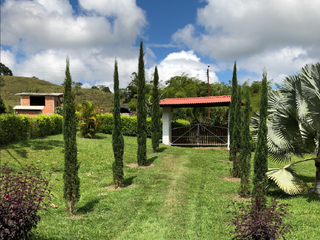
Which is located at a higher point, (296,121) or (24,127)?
(296,121)

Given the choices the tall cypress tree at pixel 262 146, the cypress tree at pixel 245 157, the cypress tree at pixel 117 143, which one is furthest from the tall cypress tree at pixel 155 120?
the tall cypress tree at pixel 262 146

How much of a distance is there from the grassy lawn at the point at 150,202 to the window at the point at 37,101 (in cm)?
2354

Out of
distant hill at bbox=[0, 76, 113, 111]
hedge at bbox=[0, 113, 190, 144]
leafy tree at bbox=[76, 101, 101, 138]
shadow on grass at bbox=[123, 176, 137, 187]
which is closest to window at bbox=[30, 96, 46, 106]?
hedge at bbox=[0, 113, 190, 144]

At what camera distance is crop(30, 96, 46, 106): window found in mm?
32438

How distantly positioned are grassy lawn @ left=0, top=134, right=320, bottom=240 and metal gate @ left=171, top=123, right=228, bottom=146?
599 cm

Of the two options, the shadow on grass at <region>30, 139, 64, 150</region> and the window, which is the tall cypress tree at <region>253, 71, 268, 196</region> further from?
the window

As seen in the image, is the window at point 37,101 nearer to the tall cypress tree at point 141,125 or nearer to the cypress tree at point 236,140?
the tall cypress tree at point 141,125

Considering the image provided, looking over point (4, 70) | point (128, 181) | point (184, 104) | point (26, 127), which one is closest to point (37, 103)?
point (26, 127)

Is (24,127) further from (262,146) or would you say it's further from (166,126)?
(262,146)

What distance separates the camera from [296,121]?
7742mm

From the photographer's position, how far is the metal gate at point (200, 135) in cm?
1755

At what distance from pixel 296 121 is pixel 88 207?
7138 mm

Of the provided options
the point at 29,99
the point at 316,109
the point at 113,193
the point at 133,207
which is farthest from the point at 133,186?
the point at 29,99

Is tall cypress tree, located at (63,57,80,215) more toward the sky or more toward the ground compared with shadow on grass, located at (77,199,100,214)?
more toward the sky
